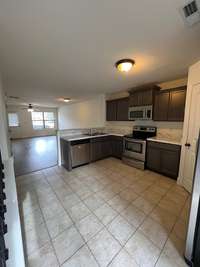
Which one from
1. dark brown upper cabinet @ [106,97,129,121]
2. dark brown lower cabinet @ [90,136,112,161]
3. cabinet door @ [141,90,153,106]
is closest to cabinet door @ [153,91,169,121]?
cabinet door @ [141,90,153,106]

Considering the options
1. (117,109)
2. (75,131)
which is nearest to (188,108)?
(117,109)

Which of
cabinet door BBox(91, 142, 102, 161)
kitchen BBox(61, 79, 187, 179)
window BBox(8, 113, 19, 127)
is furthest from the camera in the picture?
window BBox(8, 113, 19, 127)

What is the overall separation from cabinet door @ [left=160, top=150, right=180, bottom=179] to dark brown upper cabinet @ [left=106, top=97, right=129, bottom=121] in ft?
5.80

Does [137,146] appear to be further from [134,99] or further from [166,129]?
[134,99]

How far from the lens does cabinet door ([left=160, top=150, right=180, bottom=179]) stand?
2.74 metres

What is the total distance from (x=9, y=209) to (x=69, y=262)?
33.4 inches

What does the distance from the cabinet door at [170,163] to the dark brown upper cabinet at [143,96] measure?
1.46 m

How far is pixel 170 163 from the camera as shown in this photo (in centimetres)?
284

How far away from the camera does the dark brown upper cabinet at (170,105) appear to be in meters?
2.81

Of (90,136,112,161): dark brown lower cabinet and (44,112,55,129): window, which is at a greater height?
(44,112,55,129): window

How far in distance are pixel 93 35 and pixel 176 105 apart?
2533 millimetres

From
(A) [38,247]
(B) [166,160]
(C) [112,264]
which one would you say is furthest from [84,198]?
(B) [166,160]

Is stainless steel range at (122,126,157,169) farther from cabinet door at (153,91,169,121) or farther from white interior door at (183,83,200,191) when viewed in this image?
white interior door at (183,83,200,191)

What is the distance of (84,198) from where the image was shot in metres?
2.20
